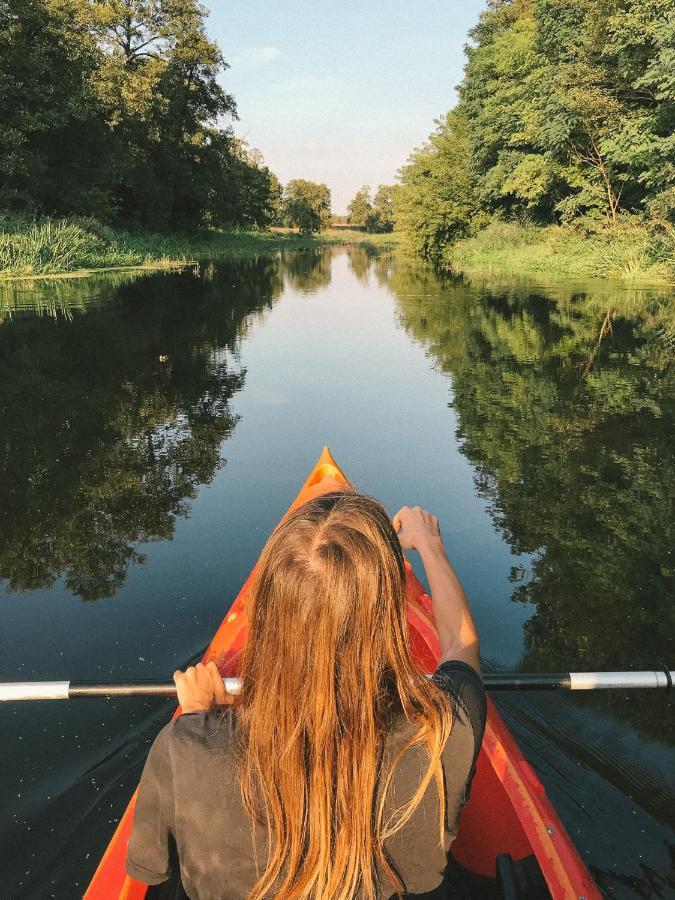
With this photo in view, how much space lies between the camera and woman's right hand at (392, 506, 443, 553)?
178cm

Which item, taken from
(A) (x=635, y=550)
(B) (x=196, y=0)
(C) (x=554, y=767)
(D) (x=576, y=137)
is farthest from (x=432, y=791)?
(B) (x=196, y=0)

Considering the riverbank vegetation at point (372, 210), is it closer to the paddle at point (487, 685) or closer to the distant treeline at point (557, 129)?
the distant treeline at point (557, 129)

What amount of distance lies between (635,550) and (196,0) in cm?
4546

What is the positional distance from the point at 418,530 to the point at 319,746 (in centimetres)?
73

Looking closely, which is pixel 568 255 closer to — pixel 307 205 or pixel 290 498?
pixel 290 498

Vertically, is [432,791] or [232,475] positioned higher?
[432,791]

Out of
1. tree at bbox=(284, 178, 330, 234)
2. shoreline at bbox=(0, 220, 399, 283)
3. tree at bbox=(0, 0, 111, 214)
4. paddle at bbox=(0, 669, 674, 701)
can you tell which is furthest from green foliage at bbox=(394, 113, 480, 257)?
tree at bbox=(284, 178, 330, 234)

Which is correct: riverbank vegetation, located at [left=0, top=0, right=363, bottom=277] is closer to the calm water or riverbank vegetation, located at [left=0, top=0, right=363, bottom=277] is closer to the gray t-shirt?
the calm water

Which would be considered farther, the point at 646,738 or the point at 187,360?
the point at 187,360

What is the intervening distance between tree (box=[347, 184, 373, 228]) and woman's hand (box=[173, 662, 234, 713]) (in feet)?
424

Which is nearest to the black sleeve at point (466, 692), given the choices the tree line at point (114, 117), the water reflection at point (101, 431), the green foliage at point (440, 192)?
the water reflection at point (101, 431)

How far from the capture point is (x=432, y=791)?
49.0 inches

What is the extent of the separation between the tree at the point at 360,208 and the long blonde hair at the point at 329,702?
12944 centimetres

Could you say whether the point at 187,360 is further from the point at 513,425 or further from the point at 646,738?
the point at 646,738
